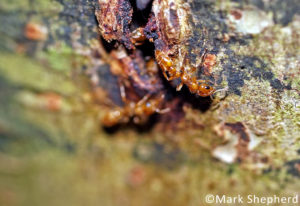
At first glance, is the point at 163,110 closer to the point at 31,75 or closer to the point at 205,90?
the point at 205,90

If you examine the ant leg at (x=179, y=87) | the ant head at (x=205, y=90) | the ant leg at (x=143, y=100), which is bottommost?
the ant leg at (x=143, y=100)

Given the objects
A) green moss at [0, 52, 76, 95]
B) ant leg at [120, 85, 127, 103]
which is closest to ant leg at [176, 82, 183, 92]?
ant leg at [120, 85, 127, 103]

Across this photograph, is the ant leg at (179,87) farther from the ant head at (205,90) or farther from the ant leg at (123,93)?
the ant leg at (123,93)

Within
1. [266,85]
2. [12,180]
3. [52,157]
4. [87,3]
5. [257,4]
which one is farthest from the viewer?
[12,180]

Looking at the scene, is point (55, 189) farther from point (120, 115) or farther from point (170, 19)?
point (170, 19)

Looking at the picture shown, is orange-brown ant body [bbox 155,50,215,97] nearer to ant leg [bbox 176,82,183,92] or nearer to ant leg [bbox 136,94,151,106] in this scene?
ant leg [bbox 176,82,183,92]

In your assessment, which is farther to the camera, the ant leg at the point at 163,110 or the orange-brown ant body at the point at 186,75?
the ant leg at the point at 163,110

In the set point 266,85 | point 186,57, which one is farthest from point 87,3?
point 266,85

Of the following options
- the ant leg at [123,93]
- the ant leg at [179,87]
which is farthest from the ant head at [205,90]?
the ant leg at [123,93]
